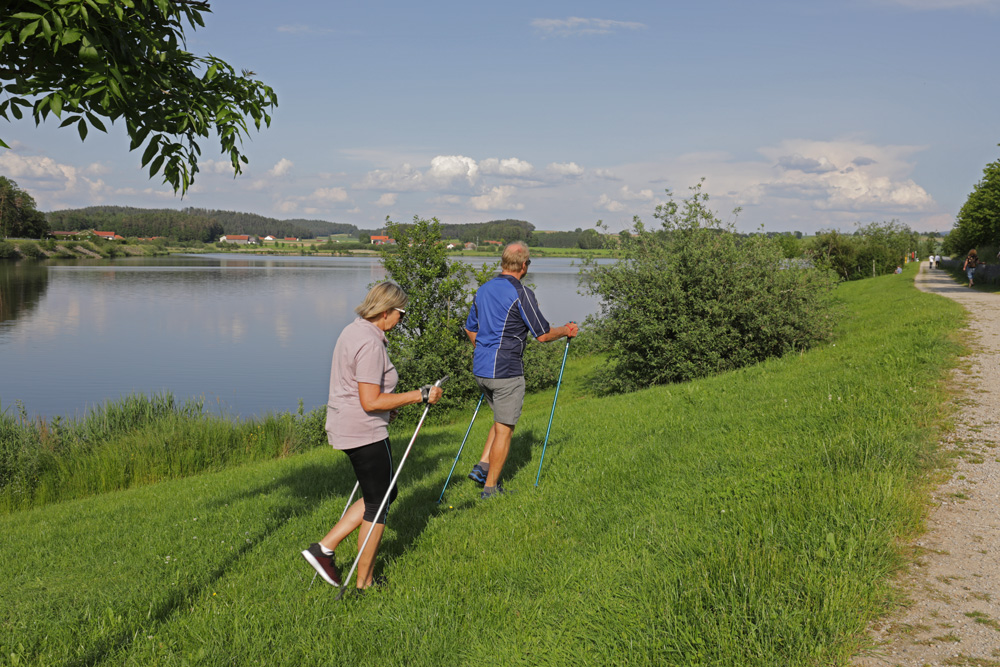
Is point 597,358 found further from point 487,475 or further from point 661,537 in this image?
point 661,537

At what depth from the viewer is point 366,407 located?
420 centimetres

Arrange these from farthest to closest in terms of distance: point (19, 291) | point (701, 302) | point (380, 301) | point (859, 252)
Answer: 1. point (859, 252)
2. point (19, 291)
3. point (701, 302)
4. point (380, 301)

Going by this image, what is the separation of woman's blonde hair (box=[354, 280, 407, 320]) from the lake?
10109 millimetres

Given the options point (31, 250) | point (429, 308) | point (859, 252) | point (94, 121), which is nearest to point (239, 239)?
point (31, 250)

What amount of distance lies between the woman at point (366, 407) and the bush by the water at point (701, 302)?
11.8 meters

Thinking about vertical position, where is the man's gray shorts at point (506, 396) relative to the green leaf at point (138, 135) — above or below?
below

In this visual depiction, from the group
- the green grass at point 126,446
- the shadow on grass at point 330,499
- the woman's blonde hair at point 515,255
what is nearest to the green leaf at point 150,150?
the shadow on grass at point 330,499

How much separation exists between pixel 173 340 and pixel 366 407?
33706 mm

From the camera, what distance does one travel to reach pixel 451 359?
18.7 meters

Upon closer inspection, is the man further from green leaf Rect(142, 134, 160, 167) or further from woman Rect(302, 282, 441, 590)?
green leaf Rect(142, 134, 160, 167)

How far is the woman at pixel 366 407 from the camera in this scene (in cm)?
422

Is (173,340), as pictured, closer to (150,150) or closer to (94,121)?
(150,150)

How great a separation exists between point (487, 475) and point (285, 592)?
247 centimetres

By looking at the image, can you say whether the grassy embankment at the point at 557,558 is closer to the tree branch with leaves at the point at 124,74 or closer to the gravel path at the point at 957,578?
the gravel path at the point at 957,578
